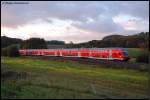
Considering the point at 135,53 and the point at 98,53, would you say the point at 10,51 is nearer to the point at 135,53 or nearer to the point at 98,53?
the point at 98,53

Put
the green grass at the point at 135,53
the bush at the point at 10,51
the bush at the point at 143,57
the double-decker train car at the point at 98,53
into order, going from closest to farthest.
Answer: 1. the bush at the point at 143,57
2. the green grass at the point at 135,53
3. the double-decker train car at the point at 98,53
4. the bush at the point at 10,51

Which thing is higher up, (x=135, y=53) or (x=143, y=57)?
(x=135, y=53)

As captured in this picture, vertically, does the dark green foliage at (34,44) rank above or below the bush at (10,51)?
above

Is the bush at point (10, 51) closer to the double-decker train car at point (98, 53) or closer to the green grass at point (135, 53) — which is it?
the double-decker train car at point (98, 53)

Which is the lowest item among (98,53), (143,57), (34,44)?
(143,57)

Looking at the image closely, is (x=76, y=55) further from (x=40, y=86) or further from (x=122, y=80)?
(x=40, y=86)

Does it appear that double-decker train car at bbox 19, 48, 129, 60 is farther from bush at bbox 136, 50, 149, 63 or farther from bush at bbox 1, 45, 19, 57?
bush at bbox 1, 45, 19, 57

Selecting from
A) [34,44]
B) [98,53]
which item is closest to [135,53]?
[98,53]

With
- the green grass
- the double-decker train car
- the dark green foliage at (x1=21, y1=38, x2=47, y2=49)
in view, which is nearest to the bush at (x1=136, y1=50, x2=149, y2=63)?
the green grass

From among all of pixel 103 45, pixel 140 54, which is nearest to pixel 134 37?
pixel 103 45

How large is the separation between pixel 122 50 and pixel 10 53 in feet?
119

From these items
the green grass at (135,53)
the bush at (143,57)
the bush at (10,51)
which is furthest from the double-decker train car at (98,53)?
the bush at (10,51)

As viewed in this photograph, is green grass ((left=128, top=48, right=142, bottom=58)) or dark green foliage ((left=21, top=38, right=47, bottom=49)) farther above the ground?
dark green foliage ((left=21, top=38, right=47, bottom=49))

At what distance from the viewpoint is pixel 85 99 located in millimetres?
15492
